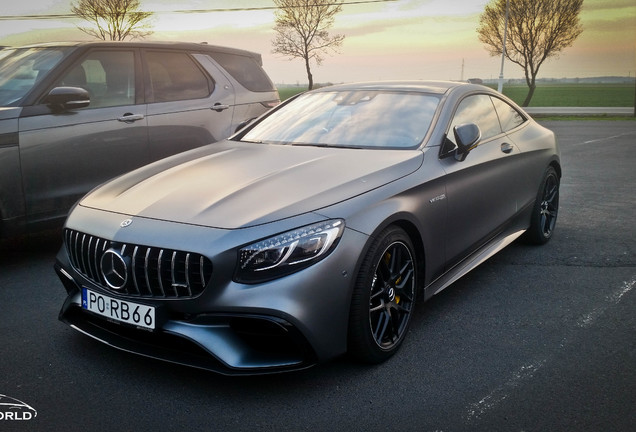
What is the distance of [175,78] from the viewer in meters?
6.41

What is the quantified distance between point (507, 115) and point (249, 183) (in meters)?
2.77

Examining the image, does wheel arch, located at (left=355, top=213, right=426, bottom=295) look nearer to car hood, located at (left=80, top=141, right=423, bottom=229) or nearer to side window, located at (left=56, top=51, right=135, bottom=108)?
car hood, located at (left=80, top=141, right=423, bottom=229)

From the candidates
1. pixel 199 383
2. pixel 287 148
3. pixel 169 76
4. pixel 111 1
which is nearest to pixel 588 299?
pixel 287 148

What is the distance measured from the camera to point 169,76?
636 centimetres

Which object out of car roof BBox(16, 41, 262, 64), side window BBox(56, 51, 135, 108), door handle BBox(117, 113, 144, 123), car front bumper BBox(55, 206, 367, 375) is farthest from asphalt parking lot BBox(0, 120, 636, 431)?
car roof BBox(16, 41, 262, 64)

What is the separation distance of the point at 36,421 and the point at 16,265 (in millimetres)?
2819

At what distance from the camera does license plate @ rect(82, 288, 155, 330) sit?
3.02 m

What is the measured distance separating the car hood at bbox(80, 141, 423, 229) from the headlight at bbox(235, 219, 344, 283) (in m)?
0.12

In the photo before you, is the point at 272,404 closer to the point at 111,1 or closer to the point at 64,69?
the point at 64,69

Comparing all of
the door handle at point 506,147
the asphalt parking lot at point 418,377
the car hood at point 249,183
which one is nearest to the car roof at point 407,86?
the door handle at point 506,147

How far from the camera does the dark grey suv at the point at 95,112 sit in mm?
5156

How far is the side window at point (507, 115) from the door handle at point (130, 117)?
3.18m

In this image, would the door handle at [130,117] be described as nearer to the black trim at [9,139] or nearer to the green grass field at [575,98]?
the black trim at [9,139]

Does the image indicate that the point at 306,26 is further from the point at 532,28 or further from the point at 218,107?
the point at 218,107
